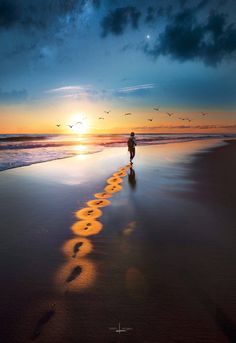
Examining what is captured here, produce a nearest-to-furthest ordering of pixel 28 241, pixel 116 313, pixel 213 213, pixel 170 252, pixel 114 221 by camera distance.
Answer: pixel 116 313 → pixel 170 252 → pixel 28 241 → pixel 114 221 → pixel 213 213

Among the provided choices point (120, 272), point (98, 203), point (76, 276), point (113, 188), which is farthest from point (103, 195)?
point (76, 276)

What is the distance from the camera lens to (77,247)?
5.43 meters

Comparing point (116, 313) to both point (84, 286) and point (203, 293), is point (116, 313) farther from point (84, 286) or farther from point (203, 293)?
point (203, 293)

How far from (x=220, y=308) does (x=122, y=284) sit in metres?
1.29

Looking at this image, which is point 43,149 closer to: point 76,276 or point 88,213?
point 88,213

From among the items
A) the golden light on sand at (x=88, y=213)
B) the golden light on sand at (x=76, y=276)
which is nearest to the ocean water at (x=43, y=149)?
the golden light on sand at (x=88, y=213)

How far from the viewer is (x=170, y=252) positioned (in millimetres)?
5168

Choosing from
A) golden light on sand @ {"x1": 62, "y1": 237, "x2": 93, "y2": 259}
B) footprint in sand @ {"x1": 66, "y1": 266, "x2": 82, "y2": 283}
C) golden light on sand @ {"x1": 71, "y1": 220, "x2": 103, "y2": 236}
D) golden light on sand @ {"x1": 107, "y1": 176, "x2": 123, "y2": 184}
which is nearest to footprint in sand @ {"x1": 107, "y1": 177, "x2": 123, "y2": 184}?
golden light on sand @ {"x1": 107, "y1": 176, "x2": 123, "y2": 184}

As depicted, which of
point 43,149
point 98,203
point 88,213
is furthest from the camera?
point 43,149

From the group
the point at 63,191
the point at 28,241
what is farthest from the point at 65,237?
the point at 63,191

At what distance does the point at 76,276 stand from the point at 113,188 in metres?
7.34

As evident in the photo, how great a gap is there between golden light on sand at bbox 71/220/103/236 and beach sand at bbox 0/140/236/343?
4cm

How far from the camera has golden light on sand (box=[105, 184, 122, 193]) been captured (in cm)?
1102

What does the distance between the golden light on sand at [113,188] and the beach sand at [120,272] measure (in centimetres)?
189
